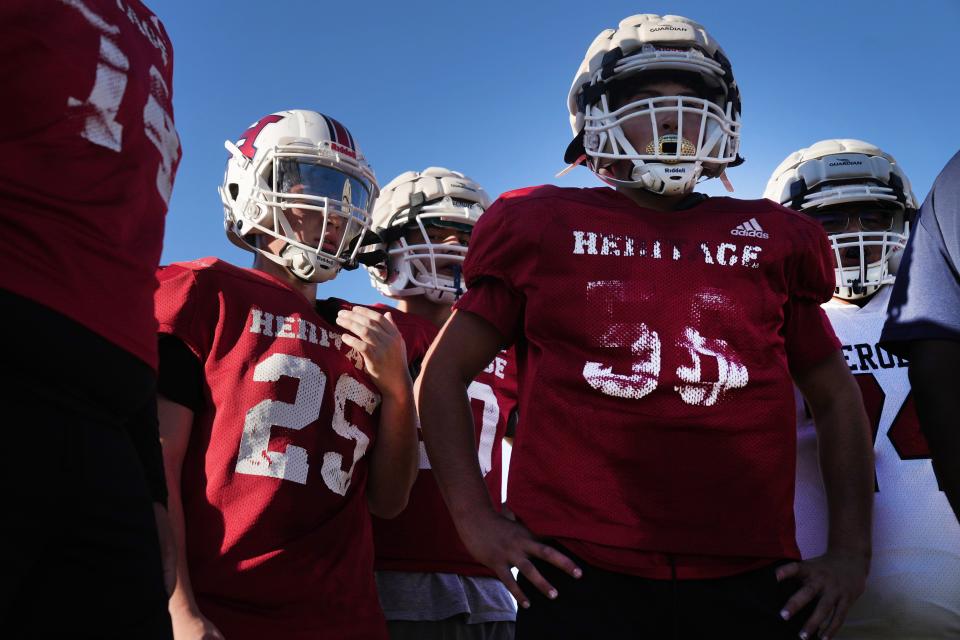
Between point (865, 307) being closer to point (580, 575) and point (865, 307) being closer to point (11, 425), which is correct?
point (580, 575)

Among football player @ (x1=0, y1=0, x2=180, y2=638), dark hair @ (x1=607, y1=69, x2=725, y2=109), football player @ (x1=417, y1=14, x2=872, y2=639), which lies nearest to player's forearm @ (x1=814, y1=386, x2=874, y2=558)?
football player @ (x1=417, y1=14, x2=872, y2=639)

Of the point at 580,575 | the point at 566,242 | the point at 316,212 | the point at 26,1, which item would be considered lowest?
the point at 580,575

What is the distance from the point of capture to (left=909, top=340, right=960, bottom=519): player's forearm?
1852mm

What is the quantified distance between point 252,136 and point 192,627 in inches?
69.7

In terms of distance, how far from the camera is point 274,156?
3107mm

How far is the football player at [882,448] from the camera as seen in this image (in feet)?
8.65

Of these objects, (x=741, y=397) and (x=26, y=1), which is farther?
(x=741, y=397)

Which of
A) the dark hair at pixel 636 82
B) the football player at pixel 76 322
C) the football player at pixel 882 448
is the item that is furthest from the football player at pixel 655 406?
the football player at pixel 76 322

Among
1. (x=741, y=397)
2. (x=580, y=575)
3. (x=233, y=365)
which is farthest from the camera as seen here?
(x=233, y=365)

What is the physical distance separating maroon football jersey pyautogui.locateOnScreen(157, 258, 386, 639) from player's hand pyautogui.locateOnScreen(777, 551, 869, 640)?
1095 mm

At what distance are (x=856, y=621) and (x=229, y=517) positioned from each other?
1.78 m

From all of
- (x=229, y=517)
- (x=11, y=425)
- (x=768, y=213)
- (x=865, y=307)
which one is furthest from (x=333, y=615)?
(x=865, y=307)

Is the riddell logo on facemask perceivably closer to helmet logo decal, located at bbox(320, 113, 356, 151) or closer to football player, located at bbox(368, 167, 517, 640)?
helmet logo decal, located at bbox(320, 113, 356, 151)

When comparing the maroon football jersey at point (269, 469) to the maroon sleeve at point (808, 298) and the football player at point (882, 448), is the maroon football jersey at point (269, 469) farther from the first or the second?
the football player at point (882, 448)
